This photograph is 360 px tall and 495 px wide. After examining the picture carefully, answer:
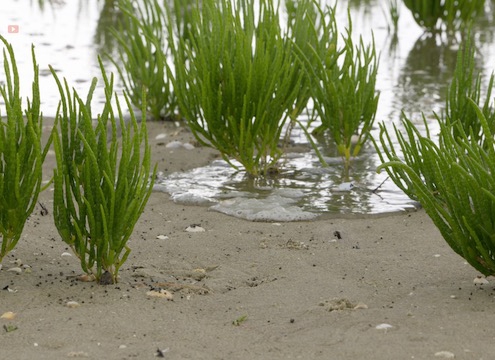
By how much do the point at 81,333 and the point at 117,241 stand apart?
504mm

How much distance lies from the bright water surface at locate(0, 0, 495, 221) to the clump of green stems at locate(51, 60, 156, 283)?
1.32 meters

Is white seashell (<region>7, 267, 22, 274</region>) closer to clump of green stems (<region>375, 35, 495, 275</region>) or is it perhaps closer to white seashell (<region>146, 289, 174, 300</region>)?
white seashell (<region>146, 289, 174, 300</region>)

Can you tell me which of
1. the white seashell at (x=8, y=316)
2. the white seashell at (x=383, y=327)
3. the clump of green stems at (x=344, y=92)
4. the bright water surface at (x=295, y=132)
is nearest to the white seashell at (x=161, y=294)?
the white seashell at (x=8, y=316)

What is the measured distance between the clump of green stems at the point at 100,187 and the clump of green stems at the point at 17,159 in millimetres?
94

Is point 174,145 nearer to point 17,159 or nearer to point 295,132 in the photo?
point 295,132

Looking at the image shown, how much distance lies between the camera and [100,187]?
12.0ft

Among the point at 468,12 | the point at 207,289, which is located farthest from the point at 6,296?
the point at 468,12

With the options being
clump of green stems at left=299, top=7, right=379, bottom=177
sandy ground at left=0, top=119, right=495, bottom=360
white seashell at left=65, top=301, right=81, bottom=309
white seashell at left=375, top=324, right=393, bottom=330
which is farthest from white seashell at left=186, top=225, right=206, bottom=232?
white seashell at left=375, top=324, right=393, bottom=330

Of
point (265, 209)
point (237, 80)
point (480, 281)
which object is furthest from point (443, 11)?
point (480, 281)

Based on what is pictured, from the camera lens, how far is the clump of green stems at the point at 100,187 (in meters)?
3.62

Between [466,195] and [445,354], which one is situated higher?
[466,195]

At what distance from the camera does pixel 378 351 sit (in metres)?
3.14

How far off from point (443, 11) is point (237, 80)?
6.21m

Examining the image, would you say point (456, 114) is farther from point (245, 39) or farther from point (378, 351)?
point (378, 351)
